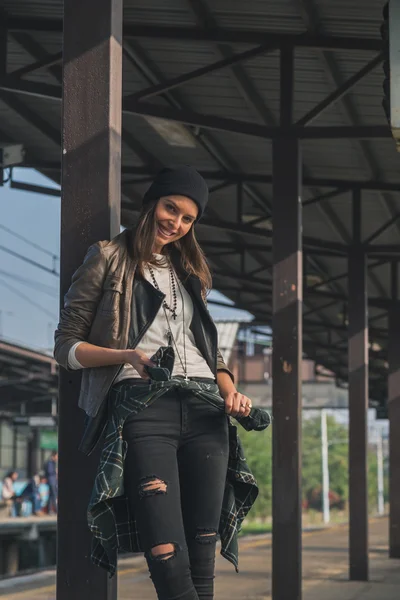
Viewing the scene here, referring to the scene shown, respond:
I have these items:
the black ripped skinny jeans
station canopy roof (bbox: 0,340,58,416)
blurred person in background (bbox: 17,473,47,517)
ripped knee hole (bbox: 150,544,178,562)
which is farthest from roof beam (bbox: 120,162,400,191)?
blurred person in background (bbox: 17,473,47,517)

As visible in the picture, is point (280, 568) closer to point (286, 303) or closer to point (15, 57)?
point (286, 303)

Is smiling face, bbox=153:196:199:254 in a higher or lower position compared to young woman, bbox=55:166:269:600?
higher

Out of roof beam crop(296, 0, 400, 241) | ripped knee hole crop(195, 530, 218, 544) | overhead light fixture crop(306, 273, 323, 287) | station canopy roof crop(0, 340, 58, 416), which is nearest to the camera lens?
ripped knee hole crop(195, 530, 218, 544)

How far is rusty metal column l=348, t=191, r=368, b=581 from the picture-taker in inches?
581

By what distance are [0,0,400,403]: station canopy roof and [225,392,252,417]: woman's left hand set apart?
5.59 m

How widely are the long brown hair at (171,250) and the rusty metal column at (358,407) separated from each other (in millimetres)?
10527

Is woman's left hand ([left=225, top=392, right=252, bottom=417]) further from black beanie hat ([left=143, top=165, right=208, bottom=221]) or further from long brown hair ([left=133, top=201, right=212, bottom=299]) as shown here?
black beanie hat ([left=143, top=165, right=208, bottom=221])

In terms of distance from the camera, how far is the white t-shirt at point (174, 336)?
375cm

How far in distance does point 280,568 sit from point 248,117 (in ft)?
13.9

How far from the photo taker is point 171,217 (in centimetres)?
391

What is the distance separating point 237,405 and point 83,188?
100 centimetres

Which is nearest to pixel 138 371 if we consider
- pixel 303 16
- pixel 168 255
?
pixel 168 255

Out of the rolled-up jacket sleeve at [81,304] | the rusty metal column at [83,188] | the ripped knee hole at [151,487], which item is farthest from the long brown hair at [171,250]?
the ripped knee hole at [151,487]

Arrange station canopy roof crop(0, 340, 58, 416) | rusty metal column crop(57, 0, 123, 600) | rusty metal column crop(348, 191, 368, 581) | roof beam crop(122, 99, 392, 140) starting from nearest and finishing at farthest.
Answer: rusty metal column crop(57, 0, 123, 600)
roof beam crop(122, 99, 392, 140)
rusty metal column crop(348, 191, 368, 581)
station canopy roof crop(0, 340, 58, 416)
